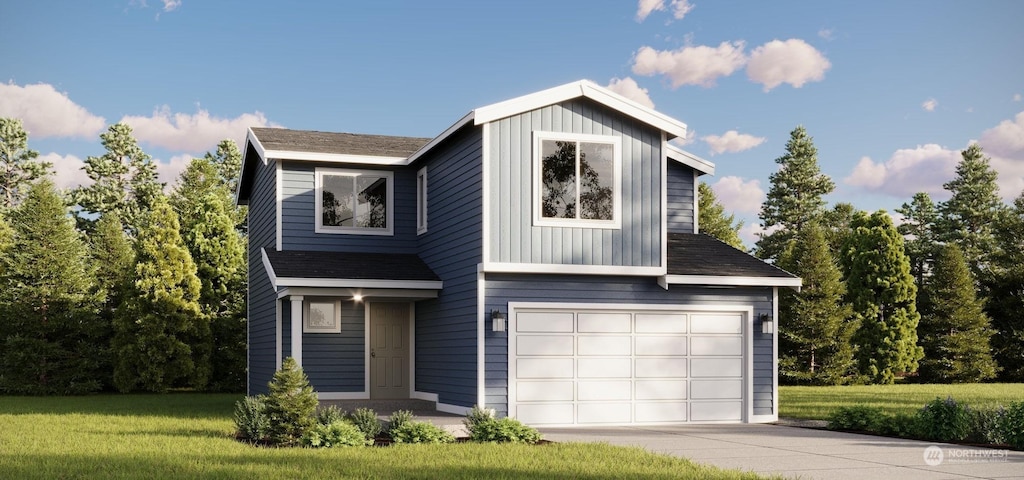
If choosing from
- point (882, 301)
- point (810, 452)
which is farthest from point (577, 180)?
point (882, 301)

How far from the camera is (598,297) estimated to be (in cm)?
1683

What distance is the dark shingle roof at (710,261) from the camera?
1750cm

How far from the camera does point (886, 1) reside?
31.7 m

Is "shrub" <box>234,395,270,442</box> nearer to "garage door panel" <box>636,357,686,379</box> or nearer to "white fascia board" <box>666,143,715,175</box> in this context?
"garage door panel" <box>636,357,686,379</box>

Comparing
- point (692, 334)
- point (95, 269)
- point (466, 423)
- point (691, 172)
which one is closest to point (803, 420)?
point (692, 334)

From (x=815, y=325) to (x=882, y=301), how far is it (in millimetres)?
3708

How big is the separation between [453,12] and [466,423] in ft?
61.4

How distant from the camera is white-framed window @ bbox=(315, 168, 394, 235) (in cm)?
1994

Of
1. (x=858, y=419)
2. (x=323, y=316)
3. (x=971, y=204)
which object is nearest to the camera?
(x=858, y=419)

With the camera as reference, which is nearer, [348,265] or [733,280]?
[733,280]

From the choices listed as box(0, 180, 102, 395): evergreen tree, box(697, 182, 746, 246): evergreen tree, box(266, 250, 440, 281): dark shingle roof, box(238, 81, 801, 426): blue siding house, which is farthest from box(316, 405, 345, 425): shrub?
box(697, 182, 746, 246): evergreen tree

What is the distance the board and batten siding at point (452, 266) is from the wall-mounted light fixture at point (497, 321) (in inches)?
13.0

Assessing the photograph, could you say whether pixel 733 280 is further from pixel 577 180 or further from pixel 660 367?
pixel 577 180

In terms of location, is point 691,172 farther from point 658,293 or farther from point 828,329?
point 828,329
